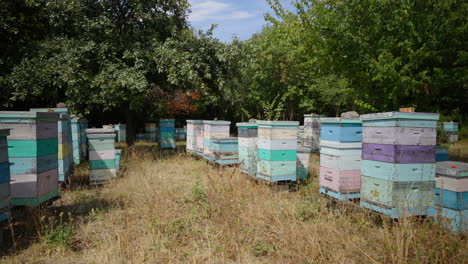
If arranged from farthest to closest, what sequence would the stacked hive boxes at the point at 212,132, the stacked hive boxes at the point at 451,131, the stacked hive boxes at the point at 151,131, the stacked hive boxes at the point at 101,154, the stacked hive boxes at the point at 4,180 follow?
the stacked hive boxes at the point at 451,131, the stacked hive boxes at the point at 151,131, the stacked hive boxes at the point at 212,132, the stacked hive boxes at the point at 101,154, the stacked hive boxes at the point at 4,180

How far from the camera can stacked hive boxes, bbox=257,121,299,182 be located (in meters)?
5.59

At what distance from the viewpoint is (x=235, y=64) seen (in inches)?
400

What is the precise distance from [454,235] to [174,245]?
3.11 m

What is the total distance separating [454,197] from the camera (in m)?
3.42

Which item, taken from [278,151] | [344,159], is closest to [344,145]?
[344,159]

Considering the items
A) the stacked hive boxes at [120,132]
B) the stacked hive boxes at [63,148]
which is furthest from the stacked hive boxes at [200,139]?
the stacked hive boxes at [120,132]

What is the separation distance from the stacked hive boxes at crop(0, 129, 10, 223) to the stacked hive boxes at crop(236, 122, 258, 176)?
4.12 metres

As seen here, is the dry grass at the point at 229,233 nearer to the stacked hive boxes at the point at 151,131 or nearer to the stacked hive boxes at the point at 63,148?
the stacked hive boxes at the point at 63,148

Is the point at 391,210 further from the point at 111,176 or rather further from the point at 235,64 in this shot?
the point at 235,64

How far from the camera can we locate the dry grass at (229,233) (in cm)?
305

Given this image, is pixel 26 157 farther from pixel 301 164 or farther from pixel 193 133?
pixel 193 133

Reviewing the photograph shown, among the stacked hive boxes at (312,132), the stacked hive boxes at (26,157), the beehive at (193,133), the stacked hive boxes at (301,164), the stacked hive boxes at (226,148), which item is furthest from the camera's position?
the stacked hive boxes at (312,132)

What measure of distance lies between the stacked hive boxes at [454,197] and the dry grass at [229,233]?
0.18m

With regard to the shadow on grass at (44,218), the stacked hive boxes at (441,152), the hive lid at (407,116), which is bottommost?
the shadow on grass at (44,218)
